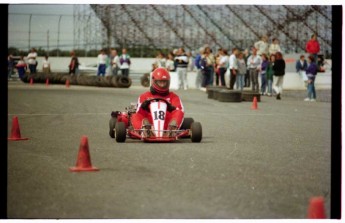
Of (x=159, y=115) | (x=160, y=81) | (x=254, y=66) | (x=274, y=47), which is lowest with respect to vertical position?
(x=159, y=115)

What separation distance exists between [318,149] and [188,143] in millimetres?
1930

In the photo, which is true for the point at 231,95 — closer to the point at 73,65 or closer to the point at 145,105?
the point at 145,105

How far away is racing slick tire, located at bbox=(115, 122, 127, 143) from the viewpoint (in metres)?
12.3

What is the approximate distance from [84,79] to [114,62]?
4.76 ft

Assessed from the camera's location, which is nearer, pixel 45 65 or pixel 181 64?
pixel 181 64

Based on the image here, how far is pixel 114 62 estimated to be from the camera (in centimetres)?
3412

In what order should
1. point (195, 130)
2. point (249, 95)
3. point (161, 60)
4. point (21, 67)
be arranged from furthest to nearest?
point (21, 67)
point (161, 60)
point (249, 95)
point (195, 130)

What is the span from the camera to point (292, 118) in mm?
18203

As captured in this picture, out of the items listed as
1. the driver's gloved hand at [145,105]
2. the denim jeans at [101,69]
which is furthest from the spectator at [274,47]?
the driver's gloved hand at [145,105]

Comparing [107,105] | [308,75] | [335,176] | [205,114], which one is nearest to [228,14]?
[308,75]

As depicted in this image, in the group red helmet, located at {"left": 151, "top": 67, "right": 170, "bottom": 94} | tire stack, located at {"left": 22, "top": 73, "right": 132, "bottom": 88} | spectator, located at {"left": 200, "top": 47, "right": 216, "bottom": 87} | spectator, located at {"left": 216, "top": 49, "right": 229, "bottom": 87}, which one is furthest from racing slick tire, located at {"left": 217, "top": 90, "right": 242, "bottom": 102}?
red helmet, located at {"left": 151, "top": 67, "right": 170, "bottom": 94}

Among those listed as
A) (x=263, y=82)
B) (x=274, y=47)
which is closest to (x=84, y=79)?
(x=274, y=47)

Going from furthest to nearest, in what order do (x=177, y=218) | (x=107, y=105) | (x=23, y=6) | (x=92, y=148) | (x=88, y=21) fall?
(x=88, y=21)
(x=107, y=105)
(x=92, y=148)
(x=23, y=6)
(x=177, y=218)

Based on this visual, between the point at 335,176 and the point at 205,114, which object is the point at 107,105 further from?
the point at 335,176
